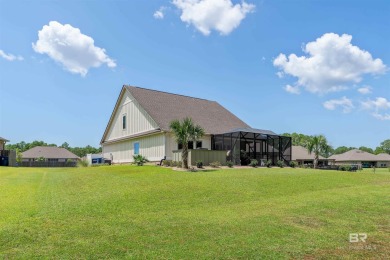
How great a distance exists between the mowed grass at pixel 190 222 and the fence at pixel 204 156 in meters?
9.50

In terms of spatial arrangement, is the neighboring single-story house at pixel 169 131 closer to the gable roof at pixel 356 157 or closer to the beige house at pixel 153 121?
the beige house at pixel 153 121

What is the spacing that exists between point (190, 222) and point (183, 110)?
84.8ft

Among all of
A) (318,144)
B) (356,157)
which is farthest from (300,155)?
(356,157)

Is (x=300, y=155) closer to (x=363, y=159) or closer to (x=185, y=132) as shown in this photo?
(x=363, y=159)

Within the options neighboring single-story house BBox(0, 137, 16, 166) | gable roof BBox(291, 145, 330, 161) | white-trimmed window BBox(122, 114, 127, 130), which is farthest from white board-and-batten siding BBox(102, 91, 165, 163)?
gable roof BBox(291, 145, 330, 161)

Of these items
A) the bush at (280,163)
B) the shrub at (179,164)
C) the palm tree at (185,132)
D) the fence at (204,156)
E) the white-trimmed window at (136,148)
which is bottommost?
the bush at (280,163)

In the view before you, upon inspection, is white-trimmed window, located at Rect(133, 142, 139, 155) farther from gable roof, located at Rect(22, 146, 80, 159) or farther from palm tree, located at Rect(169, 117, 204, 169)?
gable roof, located at Rect(22, 146, 80, 159)

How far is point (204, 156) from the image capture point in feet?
77.9

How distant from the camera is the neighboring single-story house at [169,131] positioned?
28.1 metres

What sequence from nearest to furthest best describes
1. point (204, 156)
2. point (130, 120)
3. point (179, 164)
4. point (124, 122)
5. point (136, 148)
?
point (179, 164)
point (204, 156)
point (136, 148)
point (130, 120)
point (124, 122)

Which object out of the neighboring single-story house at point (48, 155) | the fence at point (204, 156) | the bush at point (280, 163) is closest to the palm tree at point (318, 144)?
the bush at point (280, 163)

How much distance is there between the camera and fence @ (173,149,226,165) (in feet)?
75.6

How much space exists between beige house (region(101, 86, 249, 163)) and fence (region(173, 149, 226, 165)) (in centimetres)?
349

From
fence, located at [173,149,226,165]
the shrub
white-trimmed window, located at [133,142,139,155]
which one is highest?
white-trimmed window, located at [133,142,139,155]
